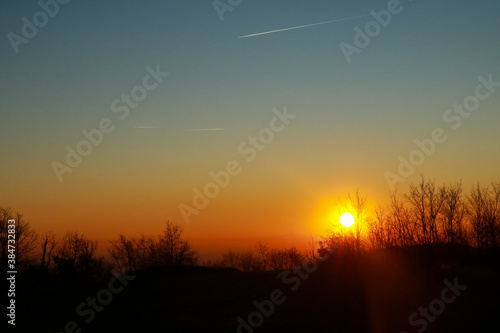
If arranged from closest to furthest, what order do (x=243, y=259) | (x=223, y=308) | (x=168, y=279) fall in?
(x=223, y=308) → (x=168, y=279) → (x=243, y=259)

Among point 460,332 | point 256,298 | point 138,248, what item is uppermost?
point 138,248

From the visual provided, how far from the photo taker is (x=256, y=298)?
59.8 ft

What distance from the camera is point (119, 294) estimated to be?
21094 millimetres

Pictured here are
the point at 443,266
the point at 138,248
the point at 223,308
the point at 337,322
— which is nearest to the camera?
the point at 337,322

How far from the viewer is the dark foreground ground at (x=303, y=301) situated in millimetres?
15258

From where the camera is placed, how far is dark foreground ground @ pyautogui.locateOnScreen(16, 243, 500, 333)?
1526cm

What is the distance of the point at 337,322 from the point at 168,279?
11.0 metres

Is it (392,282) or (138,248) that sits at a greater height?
(138,248)

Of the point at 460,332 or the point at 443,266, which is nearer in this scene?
the point at 460,332

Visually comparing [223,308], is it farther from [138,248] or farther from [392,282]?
[138,248]

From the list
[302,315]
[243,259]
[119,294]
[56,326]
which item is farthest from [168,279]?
[243,259]

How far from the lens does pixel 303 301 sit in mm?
17531

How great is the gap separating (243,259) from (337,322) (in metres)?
60.6

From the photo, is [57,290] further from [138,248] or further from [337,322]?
[138,248]
